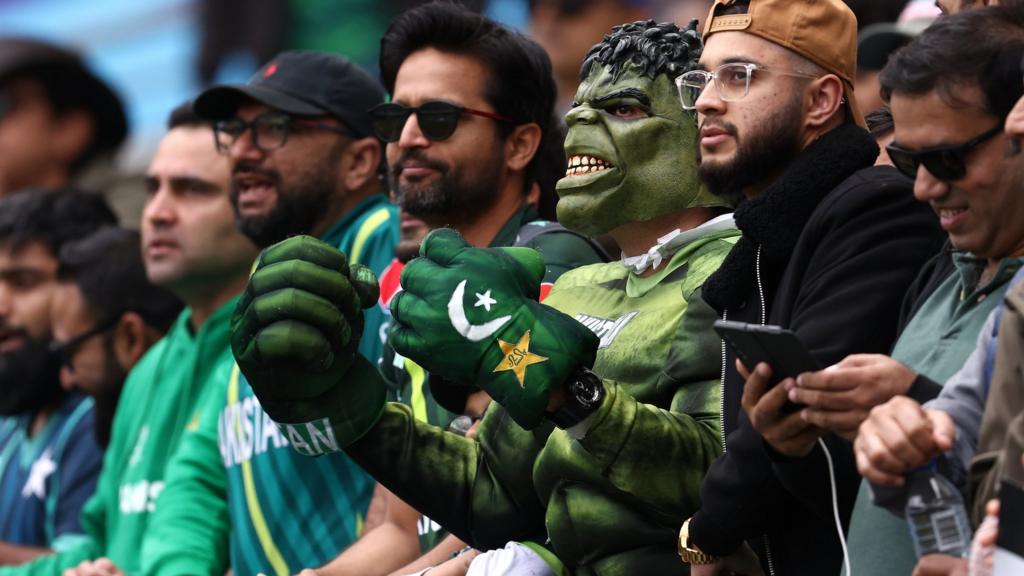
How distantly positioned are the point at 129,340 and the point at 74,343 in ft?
0.83

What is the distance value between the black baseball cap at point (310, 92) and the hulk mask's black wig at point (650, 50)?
2.12m

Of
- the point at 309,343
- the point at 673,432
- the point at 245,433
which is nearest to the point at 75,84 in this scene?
the point at 245,433

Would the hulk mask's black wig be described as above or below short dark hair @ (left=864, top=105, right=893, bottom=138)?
above

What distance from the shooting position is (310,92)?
775 cm

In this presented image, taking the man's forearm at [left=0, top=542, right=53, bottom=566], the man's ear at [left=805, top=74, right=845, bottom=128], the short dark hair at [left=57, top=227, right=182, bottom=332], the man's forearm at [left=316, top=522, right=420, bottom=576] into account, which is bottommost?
the man's forearm at [left=0, top=542, right=53, bottom=566]

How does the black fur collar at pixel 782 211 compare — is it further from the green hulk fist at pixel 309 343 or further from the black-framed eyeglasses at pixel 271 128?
the black-framed eyeglasses at pixel 271 128

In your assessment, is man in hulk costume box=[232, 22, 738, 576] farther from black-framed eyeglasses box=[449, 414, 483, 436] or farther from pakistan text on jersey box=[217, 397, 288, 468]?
pakistan text on jersey box=[217, 397, 288, 468]

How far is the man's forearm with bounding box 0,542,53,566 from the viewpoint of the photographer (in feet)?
29.1

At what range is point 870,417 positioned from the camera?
392 cm

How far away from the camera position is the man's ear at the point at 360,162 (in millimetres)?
7770

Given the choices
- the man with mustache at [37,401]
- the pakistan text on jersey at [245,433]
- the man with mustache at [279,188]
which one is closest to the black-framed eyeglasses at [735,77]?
the man with mustache at [279,188]

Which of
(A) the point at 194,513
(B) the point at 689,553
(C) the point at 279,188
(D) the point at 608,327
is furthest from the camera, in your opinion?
(C) the point at 279,188

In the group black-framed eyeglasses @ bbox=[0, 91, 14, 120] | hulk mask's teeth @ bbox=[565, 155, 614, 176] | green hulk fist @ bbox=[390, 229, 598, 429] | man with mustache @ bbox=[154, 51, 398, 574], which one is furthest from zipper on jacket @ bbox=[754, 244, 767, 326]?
black-framed eyeglasses @ bbox=[0, 91, 14, 120]

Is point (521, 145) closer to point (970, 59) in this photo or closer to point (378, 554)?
point (378, 554)
